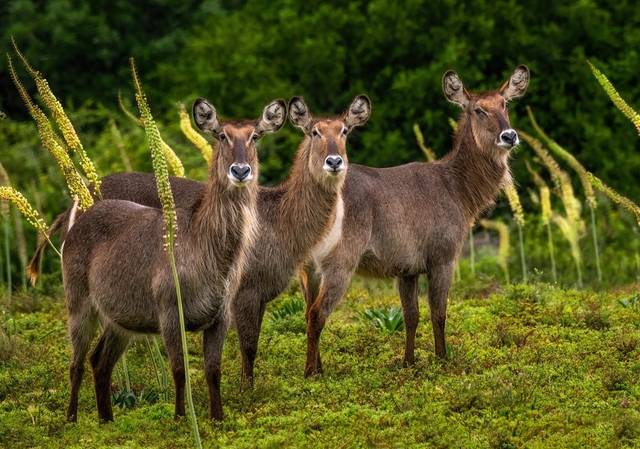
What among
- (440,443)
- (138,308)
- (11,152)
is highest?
(11,152)

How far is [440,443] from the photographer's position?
6840mm

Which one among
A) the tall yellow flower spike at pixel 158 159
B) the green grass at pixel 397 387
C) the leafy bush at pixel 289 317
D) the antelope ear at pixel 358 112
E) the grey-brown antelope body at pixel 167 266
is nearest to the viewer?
the tall yellow flower spike at pixel 158 159

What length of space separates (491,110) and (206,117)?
2.59 metres

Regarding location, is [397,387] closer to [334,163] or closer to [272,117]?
[334,163]

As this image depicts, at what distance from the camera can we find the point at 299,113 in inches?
337

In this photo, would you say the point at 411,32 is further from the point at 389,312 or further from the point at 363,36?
the point at 389,312

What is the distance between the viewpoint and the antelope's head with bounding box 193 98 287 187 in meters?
7.26

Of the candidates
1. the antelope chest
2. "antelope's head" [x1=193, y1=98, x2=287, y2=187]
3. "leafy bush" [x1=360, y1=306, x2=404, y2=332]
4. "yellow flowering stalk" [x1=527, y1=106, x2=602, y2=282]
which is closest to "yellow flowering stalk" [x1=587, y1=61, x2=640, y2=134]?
"yellow flowering stalk" [x1=527, y1=106, x2=602, y2=282]

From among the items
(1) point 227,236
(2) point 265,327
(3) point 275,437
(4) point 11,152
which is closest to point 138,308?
(1) point 227,236

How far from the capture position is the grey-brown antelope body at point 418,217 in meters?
8.52

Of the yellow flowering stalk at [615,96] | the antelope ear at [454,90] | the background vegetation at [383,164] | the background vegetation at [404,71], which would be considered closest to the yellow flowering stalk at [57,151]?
the background vegetation at [383,164]

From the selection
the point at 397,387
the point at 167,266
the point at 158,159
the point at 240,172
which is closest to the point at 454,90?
the point at 397,387

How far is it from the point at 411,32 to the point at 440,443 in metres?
11.5

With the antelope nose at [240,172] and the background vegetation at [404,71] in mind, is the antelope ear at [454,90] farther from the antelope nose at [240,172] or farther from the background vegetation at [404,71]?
the background vegetation at [404,71]
